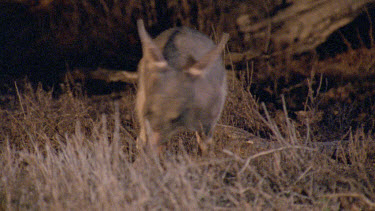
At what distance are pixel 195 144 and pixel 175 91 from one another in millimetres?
1306

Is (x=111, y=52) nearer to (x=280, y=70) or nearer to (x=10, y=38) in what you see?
(x=10, y=38)

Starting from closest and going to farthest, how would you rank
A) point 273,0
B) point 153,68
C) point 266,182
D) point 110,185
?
point 110,185
point 266,182
point 153,68
point 273,0

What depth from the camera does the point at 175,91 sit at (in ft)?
15.7

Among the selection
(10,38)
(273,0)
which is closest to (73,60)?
(10,38)

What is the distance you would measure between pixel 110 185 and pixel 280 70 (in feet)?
16.6

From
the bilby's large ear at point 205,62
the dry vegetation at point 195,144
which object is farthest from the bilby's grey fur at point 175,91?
the dry vegetation at point 195,144

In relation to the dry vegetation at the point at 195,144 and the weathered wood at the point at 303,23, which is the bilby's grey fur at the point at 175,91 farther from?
the weathered wood at the point at 303,23

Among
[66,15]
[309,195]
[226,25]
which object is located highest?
[66,15]

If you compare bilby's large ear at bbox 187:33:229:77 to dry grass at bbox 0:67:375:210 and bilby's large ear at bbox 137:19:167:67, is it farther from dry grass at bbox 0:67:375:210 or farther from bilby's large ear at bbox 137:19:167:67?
dry grass at bbox 0:67:375:210

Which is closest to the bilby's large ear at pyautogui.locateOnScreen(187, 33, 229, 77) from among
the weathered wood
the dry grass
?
the dry grass

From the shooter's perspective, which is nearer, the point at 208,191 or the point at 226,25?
the point at 208,191

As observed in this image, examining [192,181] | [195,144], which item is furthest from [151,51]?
[195,144]

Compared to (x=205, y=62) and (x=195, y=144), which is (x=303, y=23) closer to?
(x=195, y=144)

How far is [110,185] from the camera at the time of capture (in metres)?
3.77
